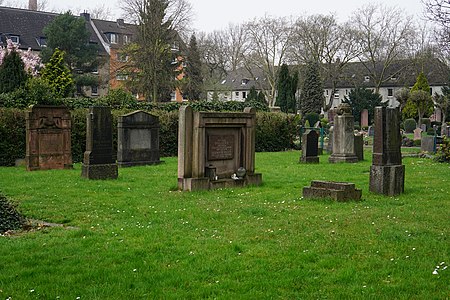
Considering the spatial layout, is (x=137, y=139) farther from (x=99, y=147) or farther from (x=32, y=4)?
(x=32, y=4)

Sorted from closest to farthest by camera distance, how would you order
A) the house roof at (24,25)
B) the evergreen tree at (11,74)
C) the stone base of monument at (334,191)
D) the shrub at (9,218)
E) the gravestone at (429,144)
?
the shrub at (9,218)
the stone base of monument at (334,191)
the gravestone at (429,144)
the evergreen tree at (11,74)
the house roof at (24,25)

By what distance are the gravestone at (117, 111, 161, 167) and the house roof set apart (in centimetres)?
3947

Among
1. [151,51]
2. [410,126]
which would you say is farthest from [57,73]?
[410,126]

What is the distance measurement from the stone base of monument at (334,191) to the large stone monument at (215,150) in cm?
266

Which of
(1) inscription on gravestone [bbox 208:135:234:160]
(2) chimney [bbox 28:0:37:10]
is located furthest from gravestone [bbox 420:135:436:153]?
(2) chimney [bbox 28:0:37:10]

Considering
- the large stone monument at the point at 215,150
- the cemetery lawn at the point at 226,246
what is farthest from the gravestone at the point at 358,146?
the cemetery lawn at the point at 226,246

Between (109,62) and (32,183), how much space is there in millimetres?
46829

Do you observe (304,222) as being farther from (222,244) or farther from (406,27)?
(406,27)

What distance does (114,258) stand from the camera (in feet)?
23.0

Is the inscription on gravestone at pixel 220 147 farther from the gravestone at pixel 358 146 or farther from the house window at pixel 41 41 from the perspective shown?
the house window at pixel 41 41

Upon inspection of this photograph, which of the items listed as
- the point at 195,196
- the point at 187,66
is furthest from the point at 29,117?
the point at 187,66

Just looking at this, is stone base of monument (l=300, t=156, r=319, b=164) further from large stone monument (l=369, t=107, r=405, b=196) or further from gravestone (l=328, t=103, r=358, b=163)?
large stone monument (l=369, t=107, r=405, b=196)

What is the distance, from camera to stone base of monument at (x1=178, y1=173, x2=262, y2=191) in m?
13.3

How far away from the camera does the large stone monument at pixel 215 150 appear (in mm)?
13477
